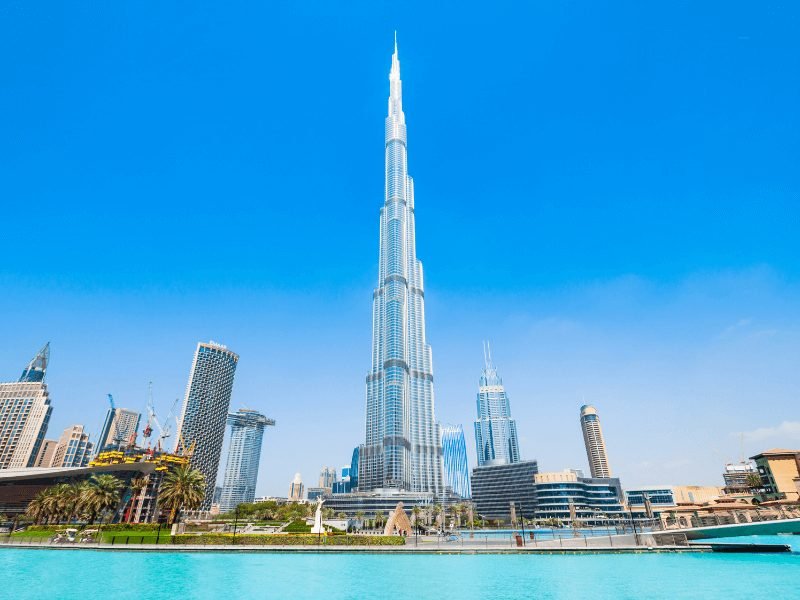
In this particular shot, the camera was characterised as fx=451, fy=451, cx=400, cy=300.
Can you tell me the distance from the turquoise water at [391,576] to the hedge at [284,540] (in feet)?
20.1

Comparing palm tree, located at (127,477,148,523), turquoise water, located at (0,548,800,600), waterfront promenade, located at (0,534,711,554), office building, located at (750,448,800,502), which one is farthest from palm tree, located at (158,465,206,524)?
office building, located at (750,448,800,502)

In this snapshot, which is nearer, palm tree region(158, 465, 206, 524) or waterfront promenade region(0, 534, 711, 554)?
waterfront promenade region(0, 534, 711, 554)

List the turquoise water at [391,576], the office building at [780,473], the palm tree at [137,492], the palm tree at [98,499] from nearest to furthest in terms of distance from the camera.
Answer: the turquoise water at [391,576], the palm tree at [98,499], the palm tree at [137,492], the office building at [780,473]

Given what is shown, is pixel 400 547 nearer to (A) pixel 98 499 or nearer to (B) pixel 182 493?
(B) pixel 182 493

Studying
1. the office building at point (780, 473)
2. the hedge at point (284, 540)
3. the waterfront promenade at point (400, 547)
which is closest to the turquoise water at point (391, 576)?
the waterfront promenade at point (400, 547)

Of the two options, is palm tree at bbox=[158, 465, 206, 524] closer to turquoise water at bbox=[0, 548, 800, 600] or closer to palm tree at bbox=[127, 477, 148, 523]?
turquoise water at bbox=[0, 548, 800, 600]

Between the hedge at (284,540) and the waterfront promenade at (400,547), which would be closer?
the waterfront promenade at (400,547)

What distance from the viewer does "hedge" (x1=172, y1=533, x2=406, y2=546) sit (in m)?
63.3

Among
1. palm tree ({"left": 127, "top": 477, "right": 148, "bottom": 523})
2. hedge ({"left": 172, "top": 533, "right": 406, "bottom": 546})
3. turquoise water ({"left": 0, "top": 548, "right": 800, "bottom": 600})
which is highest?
palm tree ({"left": 127, "top": 477, "right": 148, "bottom": 523})

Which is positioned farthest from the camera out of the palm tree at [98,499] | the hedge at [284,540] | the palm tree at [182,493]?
the palm tree at [98,499]

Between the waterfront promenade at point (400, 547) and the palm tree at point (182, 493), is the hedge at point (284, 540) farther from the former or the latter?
the palm tree at point (182, 493)

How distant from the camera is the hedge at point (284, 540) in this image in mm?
63312

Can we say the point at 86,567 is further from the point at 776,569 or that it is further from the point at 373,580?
the point at 776,569

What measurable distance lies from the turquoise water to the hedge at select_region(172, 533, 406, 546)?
20.1ft
